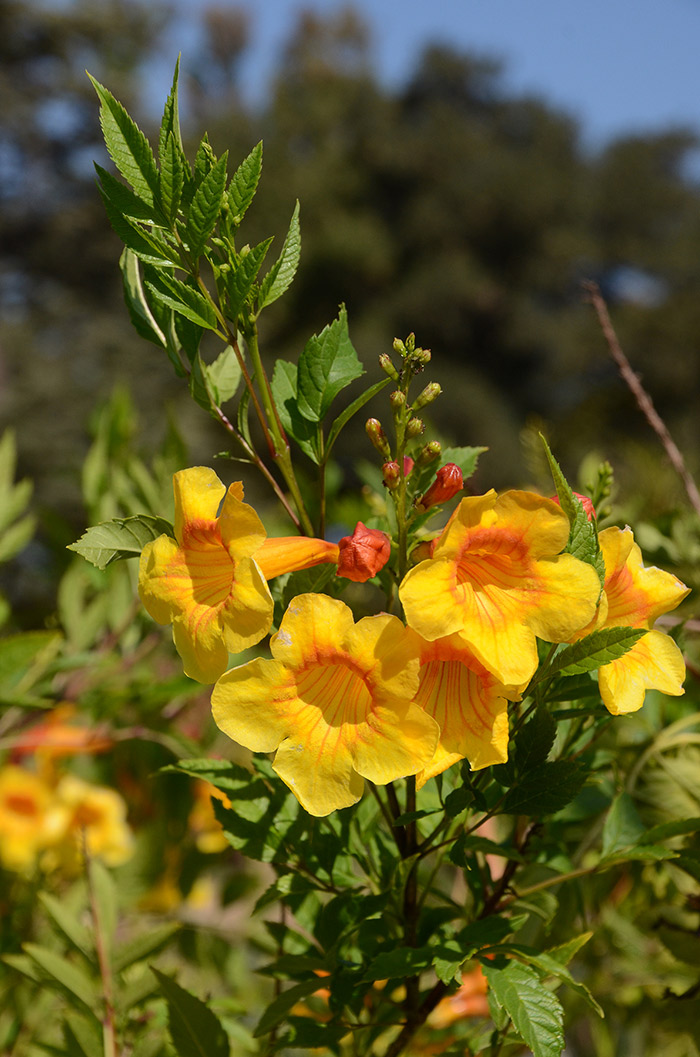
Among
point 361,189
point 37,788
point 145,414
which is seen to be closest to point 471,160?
point 361,189

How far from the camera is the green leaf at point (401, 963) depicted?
0.42 metres

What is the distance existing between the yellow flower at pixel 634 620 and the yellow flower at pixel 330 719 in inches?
3.9

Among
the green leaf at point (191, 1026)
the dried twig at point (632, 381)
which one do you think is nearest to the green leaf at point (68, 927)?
the green leaf at point (191, 1026)

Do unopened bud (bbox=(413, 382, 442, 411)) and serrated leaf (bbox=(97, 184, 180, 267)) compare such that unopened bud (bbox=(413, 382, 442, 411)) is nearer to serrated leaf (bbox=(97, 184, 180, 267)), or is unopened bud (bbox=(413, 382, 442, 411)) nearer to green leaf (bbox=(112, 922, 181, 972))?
serrated leaf (bbox=(97, 184, 180, 267))

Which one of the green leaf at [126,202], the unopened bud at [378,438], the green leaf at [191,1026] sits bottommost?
the green leaf at [191,1026]

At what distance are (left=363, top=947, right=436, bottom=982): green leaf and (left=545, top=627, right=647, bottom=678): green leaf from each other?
0.18 m

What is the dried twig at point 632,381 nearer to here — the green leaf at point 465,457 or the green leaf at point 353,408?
the green leaf at point 465,457

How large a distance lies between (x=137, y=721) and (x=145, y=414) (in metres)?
8.31

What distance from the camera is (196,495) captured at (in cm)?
43

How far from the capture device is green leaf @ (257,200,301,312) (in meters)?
0.44

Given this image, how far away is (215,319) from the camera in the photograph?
1.48 feet

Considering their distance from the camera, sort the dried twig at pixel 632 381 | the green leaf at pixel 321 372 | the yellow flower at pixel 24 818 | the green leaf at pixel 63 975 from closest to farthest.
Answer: the green leaf at pixel 321 372
the green leaf at pixel 63 975
the dried twig at pixel 632 381
the yellow flower at pixel 24 818

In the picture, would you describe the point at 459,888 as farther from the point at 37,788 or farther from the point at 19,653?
the point at 37,788

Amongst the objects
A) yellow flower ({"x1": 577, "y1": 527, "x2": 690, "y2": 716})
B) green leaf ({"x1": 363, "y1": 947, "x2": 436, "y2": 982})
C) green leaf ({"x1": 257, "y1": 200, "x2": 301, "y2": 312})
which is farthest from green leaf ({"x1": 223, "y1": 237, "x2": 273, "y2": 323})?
green leaf ({"x1": 363, "y1": 947, "x2": 436, "y2": 982})
